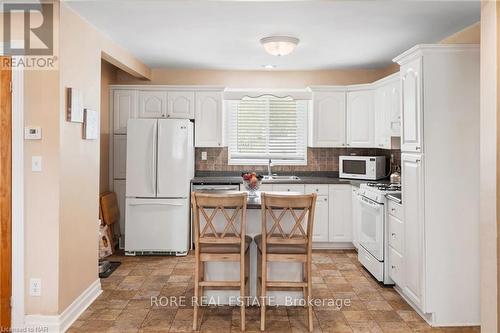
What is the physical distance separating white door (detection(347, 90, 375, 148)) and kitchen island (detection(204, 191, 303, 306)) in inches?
98.5

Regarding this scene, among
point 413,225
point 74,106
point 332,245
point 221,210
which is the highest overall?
point 74,106

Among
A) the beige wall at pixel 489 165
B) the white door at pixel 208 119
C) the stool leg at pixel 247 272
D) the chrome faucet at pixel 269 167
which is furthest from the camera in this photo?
the chrome faucet at pixel 269 167

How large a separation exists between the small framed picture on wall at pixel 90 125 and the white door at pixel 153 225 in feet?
5.22

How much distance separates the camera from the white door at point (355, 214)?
5.13m

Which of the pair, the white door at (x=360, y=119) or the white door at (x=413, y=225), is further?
the white door at (x=360, y=119)

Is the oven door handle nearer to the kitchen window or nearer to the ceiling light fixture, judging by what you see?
the kitchen window

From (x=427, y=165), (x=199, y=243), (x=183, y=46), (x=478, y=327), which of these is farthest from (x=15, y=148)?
(x=478, y=327)

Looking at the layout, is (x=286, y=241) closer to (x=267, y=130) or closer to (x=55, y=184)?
(x=55, y=184)

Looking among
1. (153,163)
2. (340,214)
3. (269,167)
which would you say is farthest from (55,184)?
(340,214)

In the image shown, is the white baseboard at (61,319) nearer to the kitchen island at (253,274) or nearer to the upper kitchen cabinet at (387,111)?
the kitchen island at (253,274)

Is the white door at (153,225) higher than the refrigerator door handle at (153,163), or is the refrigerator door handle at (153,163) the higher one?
the refrigerator door handle at (153,163)

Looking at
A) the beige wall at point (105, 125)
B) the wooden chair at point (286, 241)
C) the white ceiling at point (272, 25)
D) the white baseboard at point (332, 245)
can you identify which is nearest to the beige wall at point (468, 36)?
the white ceiling at point (272, 25)

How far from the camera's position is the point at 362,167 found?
5484 mm

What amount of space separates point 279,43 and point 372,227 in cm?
217
